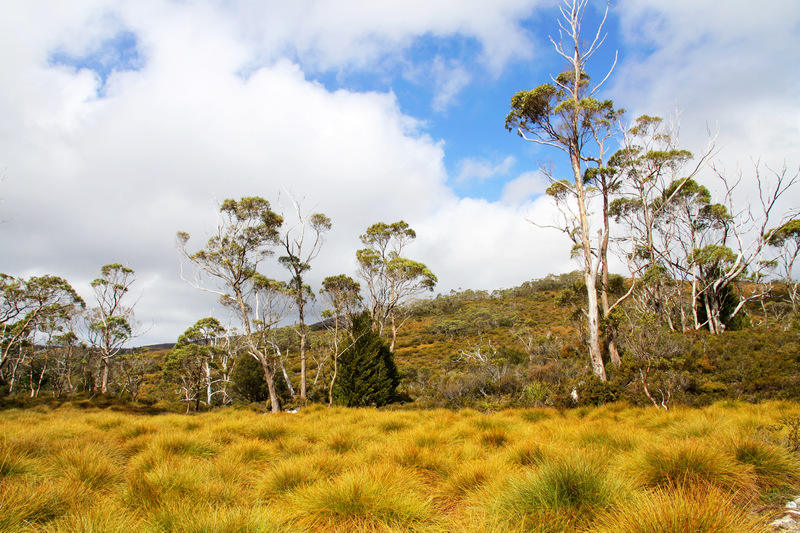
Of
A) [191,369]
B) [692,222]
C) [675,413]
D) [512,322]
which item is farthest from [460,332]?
[675,413]

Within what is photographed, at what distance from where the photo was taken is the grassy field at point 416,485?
2.63 meters

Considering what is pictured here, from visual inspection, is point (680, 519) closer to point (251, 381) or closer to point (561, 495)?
point (561, 495)

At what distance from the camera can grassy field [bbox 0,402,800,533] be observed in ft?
8.63

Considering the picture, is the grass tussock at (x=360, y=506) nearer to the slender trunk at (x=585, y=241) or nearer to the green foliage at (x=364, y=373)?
the slender trunk at (x=585, y=241)

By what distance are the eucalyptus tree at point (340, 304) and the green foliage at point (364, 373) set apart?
416 mm

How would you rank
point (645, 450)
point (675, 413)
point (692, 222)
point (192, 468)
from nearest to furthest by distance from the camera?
point (645, 450) < point (192, 468) < point (675, 413) < point (692, 222)

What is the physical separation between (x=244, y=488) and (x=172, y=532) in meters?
1.94

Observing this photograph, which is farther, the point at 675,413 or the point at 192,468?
the point at 675,413

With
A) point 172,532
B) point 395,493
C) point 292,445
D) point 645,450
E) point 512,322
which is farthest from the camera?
point 512,322

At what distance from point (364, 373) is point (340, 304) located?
5058mm

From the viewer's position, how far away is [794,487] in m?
3.32

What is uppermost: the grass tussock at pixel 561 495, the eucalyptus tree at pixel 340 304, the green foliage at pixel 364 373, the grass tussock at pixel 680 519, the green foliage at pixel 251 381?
the eucalyptus tree at pixel 340 304

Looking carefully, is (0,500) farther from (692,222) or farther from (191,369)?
(692,222)

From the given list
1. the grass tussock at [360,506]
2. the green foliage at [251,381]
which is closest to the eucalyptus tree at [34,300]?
the green foliage at [251,381]
